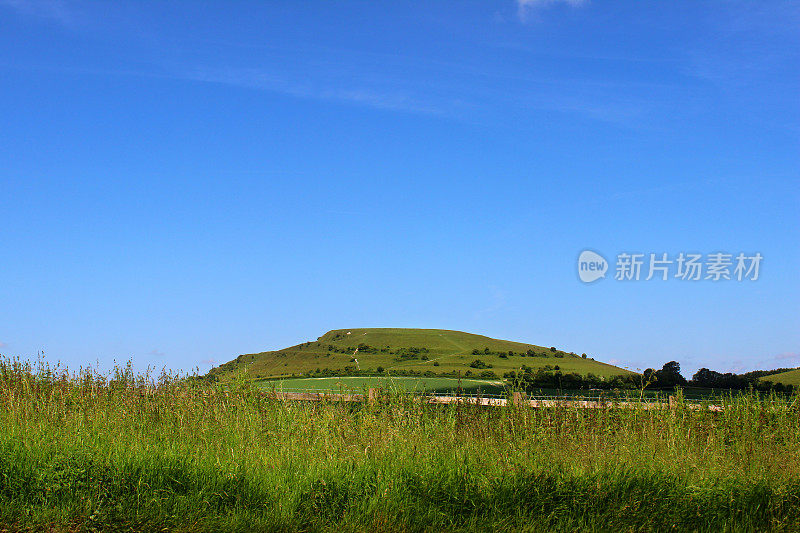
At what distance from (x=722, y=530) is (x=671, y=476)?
705 millimetres

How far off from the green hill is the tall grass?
67791 millimetres

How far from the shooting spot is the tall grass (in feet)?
19.8

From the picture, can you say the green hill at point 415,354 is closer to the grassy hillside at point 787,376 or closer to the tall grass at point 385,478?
the grassy hillside at point 787,376

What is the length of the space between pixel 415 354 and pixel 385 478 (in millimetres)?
83610

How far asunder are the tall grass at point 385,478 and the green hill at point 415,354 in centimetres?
6779

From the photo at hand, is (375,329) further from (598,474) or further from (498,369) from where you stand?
(598,474)

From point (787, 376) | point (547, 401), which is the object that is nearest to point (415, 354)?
point (787, 376)

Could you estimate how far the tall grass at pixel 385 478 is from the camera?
603 cm

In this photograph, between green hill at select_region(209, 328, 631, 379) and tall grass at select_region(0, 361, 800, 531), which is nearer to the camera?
A: tall grass at select_region(0, 361, 800, 531)

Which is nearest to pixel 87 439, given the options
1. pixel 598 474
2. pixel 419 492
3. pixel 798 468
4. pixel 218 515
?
pixel 218 515

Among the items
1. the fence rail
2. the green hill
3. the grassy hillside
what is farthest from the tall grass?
the green hill

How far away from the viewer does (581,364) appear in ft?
290

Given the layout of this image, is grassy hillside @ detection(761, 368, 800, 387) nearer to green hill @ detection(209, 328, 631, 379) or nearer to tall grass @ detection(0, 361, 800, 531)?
green hill @ detection(209, 328, 631, 379)

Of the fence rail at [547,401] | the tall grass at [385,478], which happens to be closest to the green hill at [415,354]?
the fence rail at [547,401]
